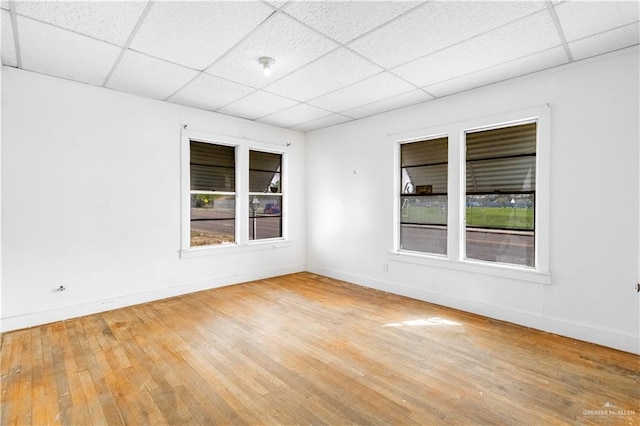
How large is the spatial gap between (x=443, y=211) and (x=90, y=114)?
4628mm

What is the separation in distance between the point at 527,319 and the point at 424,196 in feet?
6.33

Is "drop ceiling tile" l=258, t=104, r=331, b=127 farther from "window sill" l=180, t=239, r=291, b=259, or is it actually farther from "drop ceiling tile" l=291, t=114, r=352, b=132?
"window sill" l=180, t=239, r=291, b=259

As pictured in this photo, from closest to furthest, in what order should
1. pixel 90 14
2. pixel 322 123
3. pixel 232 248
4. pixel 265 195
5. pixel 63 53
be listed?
pixel 90 14
pixel 63 53
pixel 232 248
pixel 322 123
pixel 265 195

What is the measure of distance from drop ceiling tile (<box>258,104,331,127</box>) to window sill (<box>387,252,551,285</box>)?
7.99 feet

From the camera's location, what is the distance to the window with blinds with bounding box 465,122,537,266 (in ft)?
11.7

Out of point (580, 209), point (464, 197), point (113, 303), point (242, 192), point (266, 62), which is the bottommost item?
point (113, 303)

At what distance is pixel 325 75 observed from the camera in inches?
135

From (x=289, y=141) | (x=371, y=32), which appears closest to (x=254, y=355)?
(x=371, y=32)

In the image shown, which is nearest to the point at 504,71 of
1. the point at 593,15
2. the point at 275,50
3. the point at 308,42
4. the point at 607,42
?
the point at 607,42

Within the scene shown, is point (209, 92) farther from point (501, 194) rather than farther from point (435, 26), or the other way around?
point (501, 194)

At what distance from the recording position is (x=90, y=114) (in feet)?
12.4

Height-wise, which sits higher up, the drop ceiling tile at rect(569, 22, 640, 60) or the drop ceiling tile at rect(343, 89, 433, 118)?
the drop ceiling tile at rect(343, 89, 433, 118)

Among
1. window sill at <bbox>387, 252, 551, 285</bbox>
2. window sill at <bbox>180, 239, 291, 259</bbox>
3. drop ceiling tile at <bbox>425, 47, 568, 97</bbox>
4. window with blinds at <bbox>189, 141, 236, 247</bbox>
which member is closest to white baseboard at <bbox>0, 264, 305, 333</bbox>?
window sill at <bbox>180, 239, 291, 259</bbox>

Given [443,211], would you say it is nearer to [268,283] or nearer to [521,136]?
[521,136]
